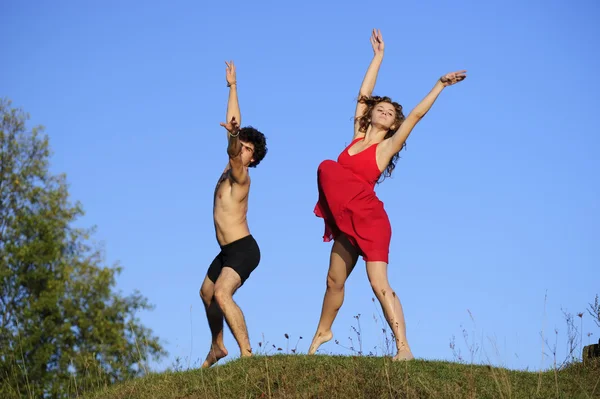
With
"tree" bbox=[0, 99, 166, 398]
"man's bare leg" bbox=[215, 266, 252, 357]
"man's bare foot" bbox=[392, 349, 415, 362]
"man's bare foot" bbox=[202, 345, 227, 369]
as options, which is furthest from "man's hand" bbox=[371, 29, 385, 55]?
"tree" bbox=[0, 99, 166, 398]

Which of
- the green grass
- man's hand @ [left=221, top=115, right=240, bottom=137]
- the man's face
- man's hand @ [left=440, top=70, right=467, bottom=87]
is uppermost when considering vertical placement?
the man's face

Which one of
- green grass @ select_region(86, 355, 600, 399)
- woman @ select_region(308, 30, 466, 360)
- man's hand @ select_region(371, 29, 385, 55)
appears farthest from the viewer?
man's hand @ select_region(371, 29, 385, 55)

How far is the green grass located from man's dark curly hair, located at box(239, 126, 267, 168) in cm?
249

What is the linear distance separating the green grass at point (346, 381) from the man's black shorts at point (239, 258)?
1.08 m

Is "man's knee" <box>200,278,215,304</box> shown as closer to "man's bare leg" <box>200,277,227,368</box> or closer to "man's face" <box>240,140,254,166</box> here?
"man's bare leg" <box>200,277,227,368</box>

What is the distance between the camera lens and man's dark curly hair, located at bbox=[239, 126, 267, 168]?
31.6ft

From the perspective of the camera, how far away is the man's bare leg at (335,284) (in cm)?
856

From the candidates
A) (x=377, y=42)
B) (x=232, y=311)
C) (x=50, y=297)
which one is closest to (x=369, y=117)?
(x=377, y=42)

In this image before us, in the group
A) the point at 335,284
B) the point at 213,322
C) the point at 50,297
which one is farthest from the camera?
the point at 50,297

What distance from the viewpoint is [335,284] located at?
8.62 m

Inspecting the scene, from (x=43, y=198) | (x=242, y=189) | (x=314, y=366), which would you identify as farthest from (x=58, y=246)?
(x=314, y=366)

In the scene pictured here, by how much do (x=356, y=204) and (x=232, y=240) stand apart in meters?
1.77

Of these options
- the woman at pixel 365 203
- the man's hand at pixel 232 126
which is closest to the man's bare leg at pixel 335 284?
the woman at pixel 365 203

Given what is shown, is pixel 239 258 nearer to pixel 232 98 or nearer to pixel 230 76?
pixel 232 98
